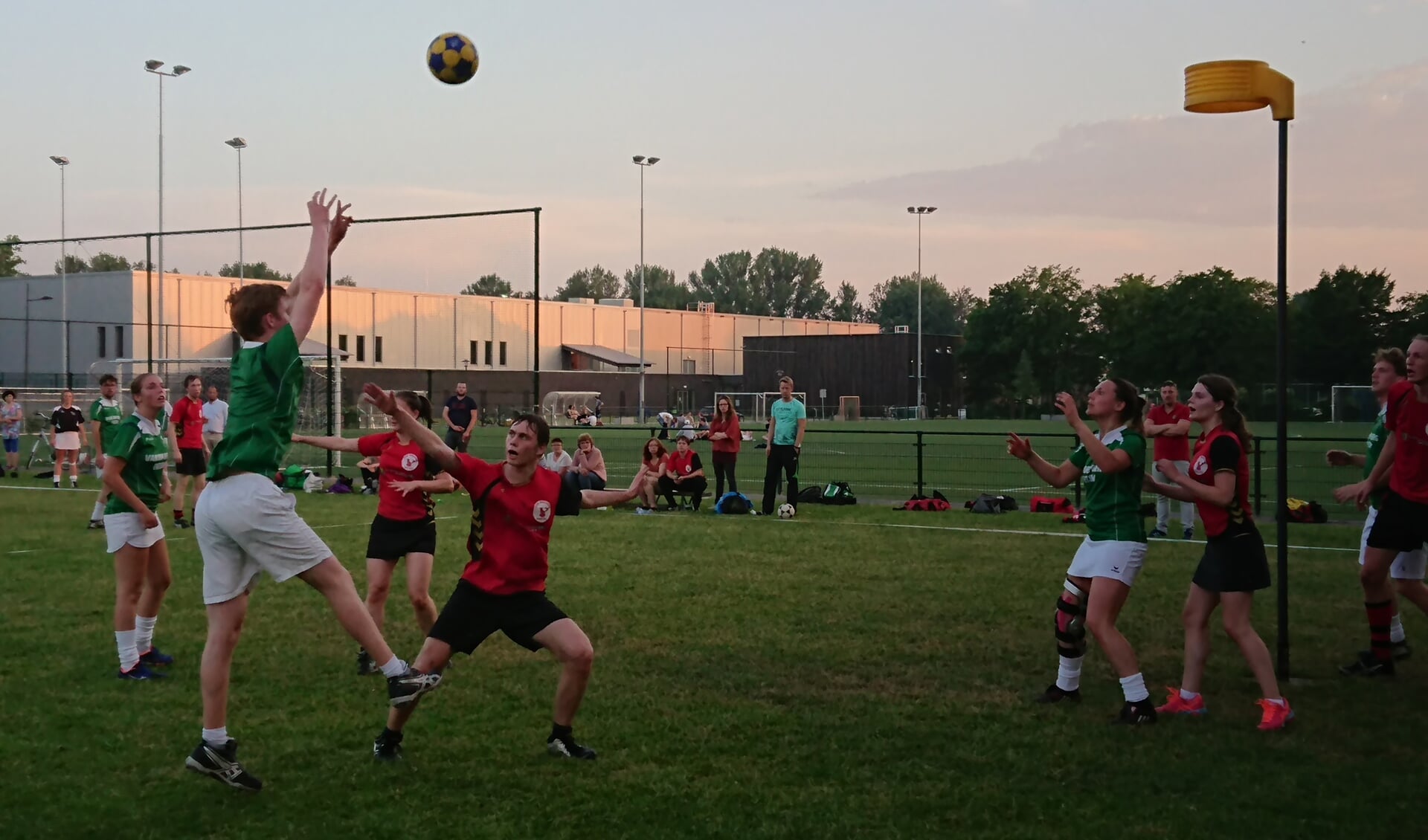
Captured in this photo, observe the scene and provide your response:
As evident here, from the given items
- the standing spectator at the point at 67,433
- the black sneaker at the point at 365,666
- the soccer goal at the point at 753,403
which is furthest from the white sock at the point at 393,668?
the soccer goal at the point at 753,403

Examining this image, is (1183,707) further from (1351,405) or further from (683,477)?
(1351,405)

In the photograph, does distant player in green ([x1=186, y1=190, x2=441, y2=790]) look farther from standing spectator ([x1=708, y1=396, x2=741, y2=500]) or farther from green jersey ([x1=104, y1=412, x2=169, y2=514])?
standing spectator ([x1=708, y1=396, x2=741, y2=500])

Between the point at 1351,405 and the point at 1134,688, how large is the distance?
57.6 metres

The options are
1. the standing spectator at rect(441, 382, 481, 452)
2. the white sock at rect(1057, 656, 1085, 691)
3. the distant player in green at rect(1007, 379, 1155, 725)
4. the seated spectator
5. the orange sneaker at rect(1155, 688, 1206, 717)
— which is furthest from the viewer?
the seated spectator

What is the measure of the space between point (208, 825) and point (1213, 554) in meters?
5.15

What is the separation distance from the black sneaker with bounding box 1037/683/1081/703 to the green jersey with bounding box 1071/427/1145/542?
1.02m

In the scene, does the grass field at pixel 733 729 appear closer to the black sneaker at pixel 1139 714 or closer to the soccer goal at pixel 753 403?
the black sneaker at pixel 1139 714

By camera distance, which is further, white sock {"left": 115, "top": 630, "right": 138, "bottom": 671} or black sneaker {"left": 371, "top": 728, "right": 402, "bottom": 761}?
white sock {"left": 115, "top": 630, "right": 138, "bottom": 671}

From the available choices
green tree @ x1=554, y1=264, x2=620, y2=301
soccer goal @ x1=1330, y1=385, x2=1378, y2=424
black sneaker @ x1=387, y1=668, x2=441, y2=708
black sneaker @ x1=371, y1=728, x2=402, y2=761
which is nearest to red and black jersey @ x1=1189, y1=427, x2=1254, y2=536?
black sneaker @ x1=387, y1=668, x2=441, y2=708

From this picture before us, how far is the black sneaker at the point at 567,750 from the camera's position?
247 inches

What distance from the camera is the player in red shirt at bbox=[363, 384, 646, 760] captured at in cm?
600

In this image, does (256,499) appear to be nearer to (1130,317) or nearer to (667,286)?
(1130,317)

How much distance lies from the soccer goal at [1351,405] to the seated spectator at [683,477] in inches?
1823

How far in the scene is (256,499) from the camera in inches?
219
